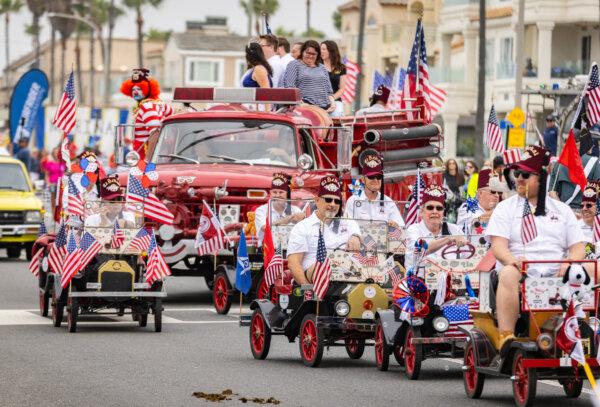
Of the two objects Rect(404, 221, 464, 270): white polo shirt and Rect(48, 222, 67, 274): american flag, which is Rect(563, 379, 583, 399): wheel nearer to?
Rect(404, 221, 464, 270): white polo shirt

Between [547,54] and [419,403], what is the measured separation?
174ft

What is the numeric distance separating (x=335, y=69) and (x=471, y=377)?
571 inches

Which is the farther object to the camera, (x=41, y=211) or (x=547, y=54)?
(x=547, y=54)

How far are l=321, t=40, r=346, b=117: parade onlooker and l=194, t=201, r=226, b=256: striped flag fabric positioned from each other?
16.9 ft

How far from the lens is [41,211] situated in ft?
105

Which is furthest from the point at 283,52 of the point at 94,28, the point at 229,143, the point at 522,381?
the point at 94,28

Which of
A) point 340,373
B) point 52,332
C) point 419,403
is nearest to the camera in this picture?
point 419,403

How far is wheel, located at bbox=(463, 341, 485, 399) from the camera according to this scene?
530 inches

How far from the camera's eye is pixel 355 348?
16734mm

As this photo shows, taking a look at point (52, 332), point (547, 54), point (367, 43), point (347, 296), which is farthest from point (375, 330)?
point (367, 43)

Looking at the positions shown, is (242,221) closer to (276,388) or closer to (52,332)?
(52,332)

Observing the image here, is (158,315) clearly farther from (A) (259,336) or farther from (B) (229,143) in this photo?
(B) (229,143)

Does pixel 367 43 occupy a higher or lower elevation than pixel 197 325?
higher

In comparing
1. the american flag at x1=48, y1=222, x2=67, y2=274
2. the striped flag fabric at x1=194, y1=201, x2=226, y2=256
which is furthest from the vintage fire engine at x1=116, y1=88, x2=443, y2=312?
the american flag at x1=48, y1=222, x2=67, y2=274
